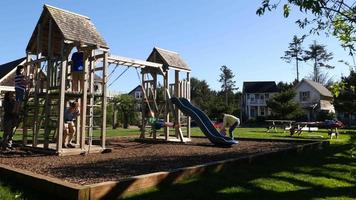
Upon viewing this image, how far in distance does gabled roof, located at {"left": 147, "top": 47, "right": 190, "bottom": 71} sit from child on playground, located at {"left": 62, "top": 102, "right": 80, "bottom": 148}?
5955 mm

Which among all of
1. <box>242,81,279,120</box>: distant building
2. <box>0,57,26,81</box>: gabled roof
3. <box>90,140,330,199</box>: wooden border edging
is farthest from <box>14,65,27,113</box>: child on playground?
<box>242,81,279,120</box>: distant building

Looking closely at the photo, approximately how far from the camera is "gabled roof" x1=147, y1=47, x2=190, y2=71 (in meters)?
17.5

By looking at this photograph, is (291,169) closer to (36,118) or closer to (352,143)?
(352,143)

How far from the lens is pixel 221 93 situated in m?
110

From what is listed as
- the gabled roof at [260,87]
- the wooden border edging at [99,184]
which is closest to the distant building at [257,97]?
the gabled roof at [260,87]

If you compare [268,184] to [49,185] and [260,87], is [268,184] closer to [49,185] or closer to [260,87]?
[49,185]

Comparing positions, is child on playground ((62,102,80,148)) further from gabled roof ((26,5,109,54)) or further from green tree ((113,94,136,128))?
green tree ((113,94,136,128))

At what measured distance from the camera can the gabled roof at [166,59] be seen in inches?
690

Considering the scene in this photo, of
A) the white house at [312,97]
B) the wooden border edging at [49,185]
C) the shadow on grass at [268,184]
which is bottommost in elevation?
the shadow on grass at [268,184]

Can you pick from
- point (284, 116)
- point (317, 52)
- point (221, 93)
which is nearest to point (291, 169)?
point (284, 116)

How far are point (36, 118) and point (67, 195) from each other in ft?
23.5

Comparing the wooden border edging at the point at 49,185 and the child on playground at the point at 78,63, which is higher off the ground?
the child on playground at the point at 78,63

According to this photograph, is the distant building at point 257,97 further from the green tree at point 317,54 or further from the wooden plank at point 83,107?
the wooden plank at point 83,107

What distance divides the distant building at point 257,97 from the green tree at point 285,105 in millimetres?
29159
